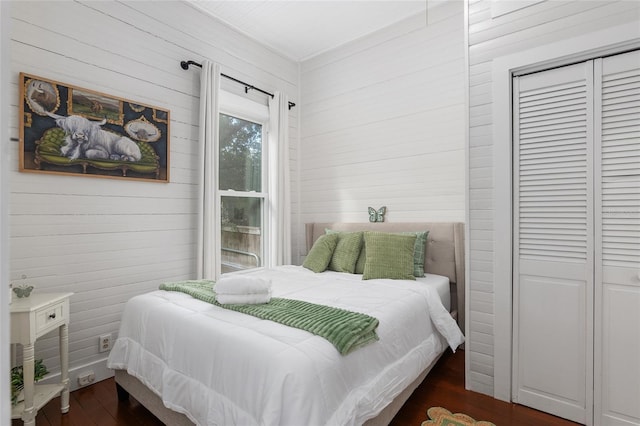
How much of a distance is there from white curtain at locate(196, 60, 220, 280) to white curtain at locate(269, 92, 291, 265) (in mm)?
756

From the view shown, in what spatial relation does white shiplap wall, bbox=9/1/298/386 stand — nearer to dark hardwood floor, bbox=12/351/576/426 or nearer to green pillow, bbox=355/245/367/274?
dark hardwood floor, bbox=12/351/576/426

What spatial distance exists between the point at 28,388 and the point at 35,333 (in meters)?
0.28

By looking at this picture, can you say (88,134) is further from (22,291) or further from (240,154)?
(240,154)

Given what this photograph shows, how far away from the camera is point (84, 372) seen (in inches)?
92.5

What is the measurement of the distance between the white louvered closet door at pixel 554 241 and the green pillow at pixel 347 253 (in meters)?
Result: 1.30

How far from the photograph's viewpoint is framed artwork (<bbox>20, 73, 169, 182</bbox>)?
212 centimetres

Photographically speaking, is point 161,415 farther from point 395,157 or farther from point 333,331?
point 395,157

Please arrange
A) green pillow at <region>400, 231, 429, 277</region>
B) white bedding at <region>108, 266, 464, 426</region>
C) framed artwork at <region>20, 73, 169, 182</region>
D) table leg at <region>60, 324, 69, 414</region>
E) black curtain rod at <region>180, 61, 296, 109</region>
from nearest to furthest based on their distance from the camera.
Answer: white bedding at <region>108, 266, 464, 426</region> < table leg at <region>60, 324, 69, 414</region> < framed artwork at <region>20, 73, 169, 182</region> < green pillow at <region>400, 231, 429, 277</region> < black curtain rod at <region>180, 61, 296, 109</region>

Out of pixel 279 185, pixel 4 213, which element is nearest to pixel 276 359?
pixel 4 213

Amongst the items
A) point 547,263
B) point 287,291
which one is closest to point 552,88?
point 547,263

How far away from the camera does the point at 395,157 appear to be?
3.32 m

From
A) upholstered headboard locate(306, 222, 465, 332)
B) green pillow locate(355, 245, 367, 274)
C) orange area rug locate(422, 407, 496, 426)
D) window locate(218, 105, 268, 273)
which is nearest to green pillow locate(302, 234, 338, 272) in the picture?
green pillow locate(355, 245, 367, 274)

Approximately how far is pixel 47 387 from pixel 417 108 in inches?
137

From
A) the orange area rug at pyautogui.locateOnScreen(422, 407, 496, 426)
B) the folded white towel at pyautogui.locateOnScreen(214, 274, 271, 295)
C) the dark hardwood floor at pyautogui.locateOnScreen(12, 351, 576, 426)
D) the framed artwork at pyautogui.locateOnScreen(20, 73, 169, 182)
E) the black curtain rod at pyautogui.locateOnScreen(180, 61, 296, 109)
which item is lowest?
the dark hardwood floor at pyautogui.locateOnScreen(12, 351, 576, 426)
